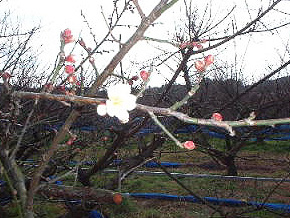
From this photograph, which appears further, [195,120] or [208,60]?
[208,60]

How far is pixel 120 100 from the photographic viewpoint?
882mm

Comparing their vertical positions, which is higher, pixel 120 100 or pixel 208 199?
pixel 208 199

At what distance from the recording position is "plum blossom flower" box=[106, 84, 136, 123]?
2.85ft

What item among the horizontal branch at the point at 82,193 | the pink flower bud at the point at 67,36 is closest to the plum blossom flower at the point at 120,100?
the pink flower bud at the point at 67,36

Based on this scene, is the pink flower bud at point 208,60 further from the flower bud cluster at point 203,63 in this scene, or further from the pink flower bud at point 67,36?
the pink flower bud at point 67,36

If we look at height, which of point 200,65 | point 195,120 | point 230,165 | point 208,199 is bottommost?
point 195,120

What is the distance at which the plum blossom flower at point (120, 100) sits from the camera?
869mm

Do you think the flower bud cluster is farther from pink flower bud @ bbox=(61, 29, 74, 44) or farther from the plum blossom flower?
Answer: pink flower bud @ bbox=(61, 29, 74, 44)

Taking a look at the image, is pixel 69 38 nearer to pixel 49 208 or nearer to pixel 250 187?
pixel 49 208

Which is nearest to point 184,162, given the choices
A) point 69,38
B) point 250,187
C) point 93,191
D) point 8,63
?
point 250,187

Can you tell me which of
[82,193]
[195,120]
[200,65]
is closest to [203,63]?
[200,65]

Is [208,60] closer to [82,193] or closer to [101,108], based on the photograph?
[101,108]

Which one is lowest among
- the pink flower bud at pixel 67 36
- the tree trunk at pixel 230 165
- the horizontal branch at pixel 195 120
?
the horizontal branch at pixel 195 120

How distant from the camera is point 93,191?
1703 millimetres
